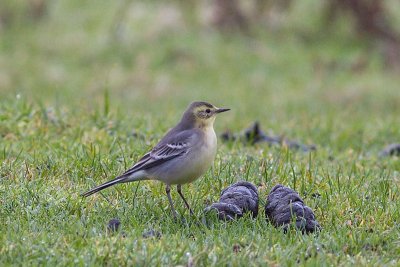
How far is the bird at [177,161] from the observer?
6.68 m

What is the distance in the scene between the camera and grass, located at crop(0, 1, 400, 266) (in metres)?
5.87

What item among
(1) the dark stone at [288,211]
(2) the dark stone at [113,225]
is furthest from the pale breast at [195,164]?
(2) the dark stone at [113,225]

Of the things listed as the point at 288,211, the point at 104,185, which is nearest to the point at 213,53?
the point at 104,185

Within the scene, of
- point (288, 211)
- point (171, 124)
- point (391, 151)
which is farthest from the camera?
point (171, 124)

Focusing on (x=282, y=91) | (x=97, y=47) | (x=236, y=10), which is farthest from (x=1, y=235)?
(x=236, y=10)

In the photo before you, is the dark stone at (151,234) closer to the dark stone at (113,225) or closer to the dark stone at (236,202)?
the dark stone at (113,225)

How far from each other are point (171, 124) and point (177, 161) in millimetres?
3852

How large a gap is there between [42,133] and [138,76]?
864 cm

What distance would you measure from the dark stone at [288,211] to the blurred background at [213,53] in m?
7.44

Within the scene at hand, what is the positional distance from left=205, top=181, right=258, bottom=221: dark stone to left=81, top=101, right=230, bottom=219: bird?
0.87 ft

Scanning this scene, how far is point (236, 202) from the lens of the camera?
662cm

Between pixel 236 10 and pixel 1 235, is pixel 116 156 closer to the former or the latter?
pixel 1 235

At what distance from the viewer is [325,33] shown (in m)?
20.3

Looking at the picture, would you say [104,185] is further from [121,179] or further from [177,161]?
[177,161]
